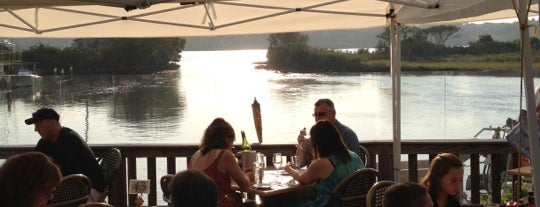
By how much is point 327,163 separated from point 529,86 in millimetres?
1487

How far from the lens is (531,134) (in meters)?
3.14

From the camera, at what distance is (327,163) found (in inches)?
170

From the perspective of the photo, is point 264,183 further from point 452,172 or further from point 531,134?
point 531,134

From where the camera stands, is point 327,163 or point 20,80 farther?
point 20,80

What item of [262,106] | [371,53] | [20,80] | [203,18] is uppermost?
[371,53]

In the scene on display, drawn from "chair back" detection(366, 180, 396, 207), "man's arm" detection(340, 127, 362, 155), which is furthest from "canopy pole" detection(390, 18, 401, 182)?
"chair back" detection(366, 180, 396, 207)

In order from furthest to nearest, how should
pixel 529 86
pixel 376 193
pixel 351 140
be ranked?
pixel 351 140
pixel 376 193
pixel 529 86

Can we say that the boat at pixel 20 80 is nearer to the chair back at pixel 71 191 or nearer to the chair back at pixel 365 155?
the chair back at pixel 365 155

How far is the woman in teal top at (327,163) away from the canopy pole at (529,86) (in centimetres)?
138

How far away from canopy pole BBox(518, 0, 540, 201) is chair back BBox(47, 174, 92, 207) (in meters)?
2.54

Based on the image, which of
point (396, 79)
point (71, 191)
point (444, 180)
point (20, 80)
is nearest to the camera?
point (444, 180)

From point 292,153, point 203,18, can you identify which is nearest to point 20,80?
point 203,18

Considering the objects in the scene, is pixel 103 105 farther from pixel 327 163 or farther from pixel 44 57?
pixel 327 163

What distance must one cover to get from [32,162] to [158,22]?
10.4ft
